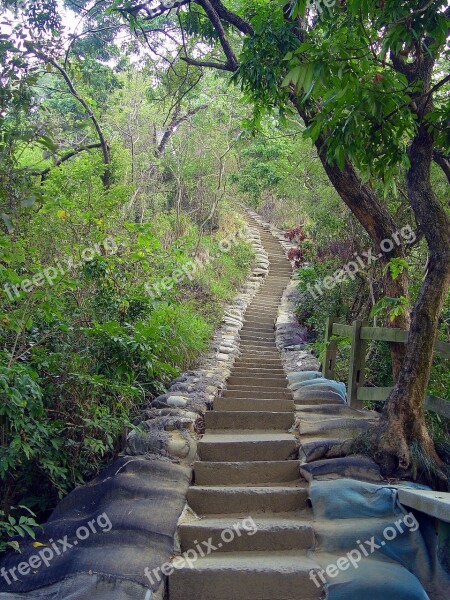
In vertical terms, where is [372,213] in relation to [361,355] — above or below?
above

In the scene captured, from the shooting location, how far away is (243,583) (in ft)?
11.3

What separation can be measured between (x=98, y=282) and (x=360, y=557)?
3495 millimetres

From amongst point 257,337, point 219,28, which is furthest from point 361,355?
point 257,337

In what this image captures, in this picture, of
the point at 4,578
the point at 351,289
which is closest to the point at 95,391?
the point at 4,578

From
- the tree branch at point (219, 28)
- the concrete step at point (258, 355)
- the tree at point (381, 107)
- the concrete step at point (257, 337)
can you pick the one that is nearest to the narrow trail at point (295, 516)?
the tree at point (381, 107)

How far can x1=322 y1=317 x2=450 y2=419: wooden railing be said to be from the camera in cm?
440

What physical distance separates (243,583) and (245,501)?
2.97 feet

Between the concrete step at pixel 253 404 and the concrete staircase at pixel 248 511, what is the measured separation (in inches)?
0.4

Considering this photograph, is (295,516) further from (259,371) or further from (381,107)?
(259,371)

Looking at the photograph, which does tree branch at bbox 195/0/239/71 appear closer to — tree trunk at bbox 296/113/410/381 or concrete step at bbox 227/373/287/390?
tree trunk at bbox 296/113/410/381

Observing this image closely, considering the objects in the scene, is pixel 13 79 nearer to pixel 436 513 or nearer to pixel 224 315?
pixel 436 513

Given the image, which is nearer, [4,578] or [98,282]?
[4,578]

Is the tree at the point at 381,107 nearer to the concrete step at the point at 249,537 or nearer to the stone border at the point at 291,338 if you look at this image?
the concrete step at the point at 249,537

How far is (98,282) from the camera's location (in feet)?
18.3
